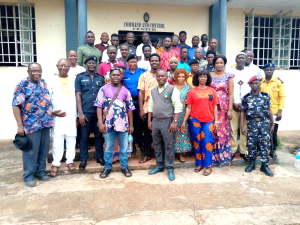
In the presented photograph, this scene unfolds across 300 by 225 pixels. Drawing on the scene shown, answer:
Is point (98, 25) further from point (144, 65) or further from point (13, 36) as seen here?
point (144, 65)

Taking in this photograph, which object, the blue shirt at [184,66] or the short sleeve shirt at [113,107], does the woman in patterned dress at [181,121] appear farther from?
the short sleeve shirt at [113,107]

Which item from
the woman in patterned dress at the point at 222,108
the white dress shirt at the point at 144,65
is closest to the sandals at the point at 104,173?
the woman in patterned dress at the point at 222,108

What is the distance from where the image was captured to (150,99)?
3.64 metres

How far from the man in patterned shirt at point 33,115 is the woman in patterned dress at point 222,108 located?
2.74m

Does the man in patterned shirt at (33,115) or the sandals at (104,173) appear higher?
the man in patterned shirt at (33,115)

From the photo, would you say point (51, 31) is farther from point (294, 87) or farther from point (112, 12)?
point (294, 87)

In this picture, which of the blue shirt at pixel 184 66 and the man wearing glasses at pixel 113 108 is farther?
the blue shirt at pixel 184 66

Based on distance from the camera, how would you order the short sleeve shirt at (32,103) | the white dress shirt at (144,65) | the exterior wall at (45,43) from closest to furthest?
the short sleeve shirt at (32,103), the white dress shirt at (144,65), the exterior wall at (45,43)

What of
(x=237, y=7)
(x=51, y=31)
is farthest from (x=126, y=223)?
(x=237, y=7)

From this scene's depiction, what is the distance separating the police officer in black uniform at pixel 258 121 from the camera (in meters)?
3.75

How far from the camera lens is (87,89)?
367 centimetres

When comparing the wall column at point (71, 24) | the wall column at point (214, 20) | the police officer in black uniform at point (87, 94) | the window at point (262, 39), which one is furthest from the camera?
the window at point (262, 39)

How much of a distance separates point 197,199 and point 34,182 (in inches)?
96.9

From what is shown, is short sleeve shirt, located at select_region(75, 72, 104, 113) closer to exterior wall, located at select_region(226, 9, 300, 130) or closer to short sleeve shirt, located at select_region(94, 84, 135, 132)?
short sleeve shirt, located at select_region(94, 84, 135, 132)
